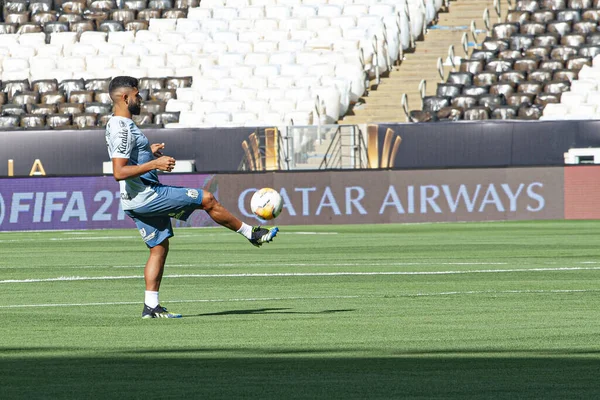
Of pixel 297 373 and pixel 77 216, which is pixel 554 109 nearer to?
pixel 77 216

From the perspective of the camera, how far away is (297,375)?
766 centimetres

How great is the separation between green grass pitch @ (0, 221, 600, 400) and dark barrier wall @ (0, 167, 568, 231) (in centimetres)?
972

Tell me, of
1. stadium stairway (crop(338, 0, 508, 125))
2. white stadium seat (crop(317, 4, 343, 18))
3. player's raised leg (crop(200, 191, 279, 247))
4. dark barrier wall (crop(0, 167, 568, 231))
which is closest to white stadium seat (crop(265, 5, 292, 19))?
white stadium seat (crop(317, 4, 343, 18))

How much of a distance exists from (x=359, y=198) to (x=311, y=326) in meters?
21.2

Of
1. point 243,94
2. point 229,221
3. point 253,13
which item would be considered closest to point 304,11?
point 253,13

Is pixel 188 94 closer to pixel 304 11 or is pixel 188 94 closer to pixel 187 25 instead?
pixel 187 25

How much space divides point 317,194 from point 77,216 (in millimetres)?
5855

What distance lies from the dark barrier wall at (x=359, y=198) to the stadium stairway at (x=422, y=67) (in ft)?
25.4

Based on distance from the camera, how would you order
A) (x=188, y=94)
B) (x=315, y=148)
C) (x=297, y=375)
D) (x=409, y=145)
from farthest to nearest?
1. (x=188, y=94)
2. (x=409, y=145)
3. (x=315, y=148)
4. (x=297, y=375)

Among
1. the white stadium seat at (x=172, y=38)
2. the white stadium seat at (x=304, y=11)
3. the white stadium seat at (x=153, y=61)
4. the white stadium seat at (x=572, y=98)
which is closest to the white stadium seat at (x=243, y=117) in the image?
the white stadium seat at (x=153, y=61)

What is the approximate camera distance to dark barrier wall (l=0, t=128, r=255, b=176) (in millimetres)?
35812

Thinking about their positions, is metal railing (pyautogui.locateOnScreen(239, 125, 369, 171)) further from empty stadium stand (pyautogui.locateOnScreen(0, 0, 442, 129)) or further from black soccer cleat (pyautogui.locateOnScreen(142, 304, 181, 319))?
black soccer cleat (pyautogui.locateOnScreen(142, 304, 181, 319))

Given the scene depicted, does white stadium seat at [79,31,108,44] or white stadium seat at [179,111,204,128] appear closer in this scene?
white stadium seat at [179,111,204,128]

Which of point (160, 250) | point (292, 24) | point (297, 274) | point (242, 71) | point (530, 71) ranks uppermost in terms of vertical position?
point (292, 24)
